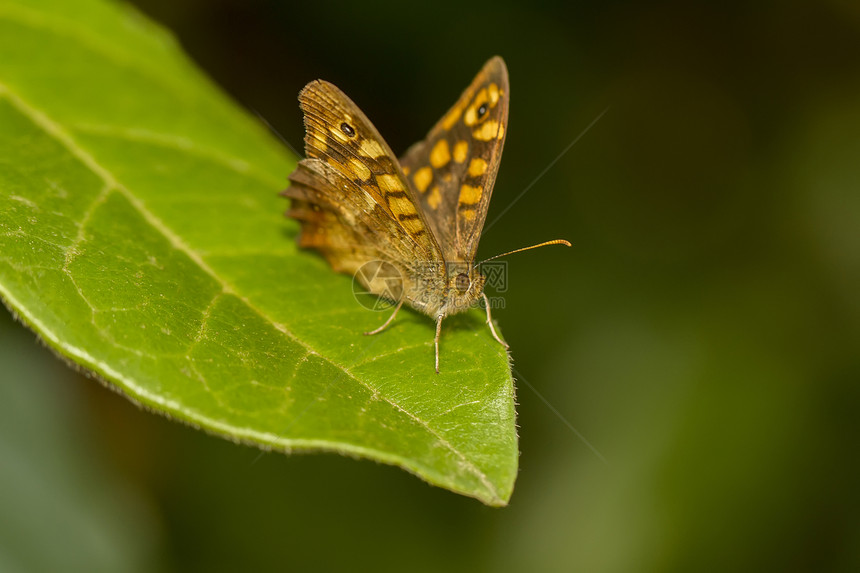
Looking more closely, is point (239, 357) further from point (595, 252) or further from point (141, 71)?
point (595, 252)

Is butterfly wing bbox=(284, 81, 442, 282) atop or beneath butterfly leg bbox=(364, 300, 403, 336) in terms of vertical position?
atop

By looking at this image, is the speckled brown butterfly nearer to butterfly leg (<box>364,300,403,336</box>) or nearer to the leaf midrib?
butterfly leg (<box>364,300,403,336</box>)

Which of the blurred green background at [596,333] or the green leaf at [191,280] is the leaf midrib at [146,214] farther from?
the blurred green background at [596,333]

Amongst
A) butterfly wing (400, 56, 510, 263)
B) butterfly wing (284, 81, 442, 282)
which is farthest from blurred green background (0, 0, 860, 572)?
butterfly wing (284, 81, 442, 282)

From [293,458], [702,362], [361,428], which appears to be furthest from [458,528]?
[361,428]

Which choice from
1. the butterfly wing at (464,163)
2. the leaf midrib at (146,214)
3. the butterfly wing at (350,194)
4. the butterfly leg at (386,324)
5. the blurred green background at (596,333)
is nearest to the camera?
the leaf midrib at (146,214)

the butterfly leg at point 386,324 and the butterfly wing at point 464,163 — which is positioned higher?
the butterfly wing at point 464,163

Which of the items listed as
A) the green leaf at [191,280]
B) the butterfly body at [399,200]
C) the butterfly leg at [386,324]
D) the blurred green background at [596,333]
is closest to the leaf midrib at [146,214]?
the green leaf at [191,280]

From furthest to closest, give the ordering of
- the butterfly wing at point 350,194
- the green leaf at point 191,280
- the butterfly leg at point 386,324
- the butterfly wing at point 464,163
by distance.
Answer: the butterfly wing at point 464,163 → the butterfly wing at point 350,194 → the butterfly leg at point 386,324 → the green leaf at point 191,280
